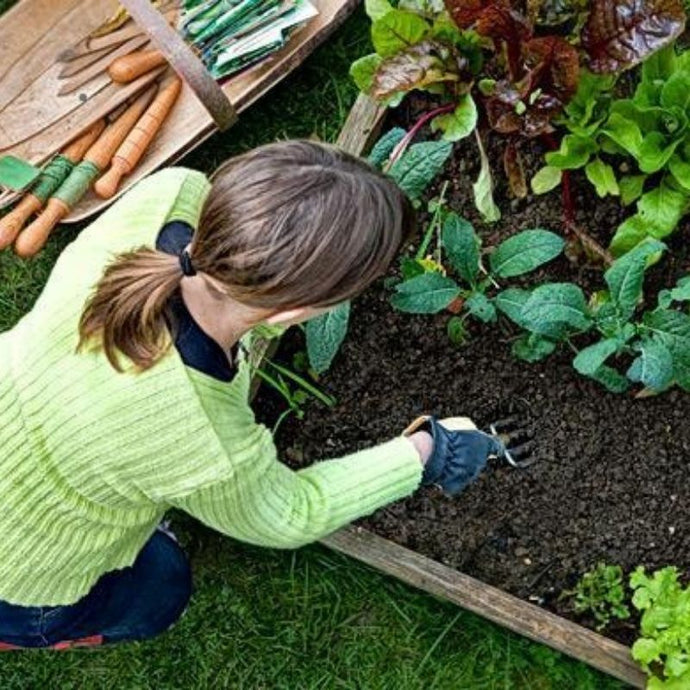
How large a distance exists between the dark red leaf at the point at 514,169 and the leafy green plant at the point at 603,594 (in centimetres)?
71

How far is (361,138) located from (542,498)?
2.54 ft

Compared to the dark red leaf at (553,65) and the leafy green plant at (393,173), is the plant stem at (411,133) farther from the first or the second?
the dark red leaf at (553,65)

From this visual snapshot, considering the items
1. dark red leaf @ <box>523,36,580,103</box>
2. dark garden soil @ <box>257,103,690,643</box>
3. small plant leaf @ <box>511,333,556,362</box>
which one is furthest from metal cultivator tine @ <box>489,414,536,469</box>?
dark red leaf @ <box>523,36,580,103</box>

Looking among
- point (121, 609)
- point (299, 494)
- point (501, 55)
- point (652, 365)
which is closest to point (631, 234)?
point (652, 365)

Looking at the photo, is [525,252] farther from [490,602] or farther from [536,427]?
[490,602]

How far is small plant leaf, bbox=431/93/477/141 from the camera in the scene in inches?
96.5

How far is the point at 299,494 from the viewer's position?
2006mm

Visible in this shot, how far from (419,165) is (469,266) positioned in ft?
0.65

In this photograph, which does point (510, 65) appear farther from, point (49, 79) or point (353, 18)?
point (49, 79)

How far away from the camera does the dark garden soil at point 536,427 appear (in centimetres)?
254

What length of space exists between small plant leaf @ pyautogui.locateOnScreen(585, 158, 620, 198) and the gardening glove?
1.64 ft

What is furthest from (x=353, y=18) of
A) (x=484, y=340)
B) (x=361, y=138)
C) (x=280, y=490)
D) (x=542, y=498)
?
(x=280, y=490)

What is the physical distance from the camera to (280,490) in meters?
1.97

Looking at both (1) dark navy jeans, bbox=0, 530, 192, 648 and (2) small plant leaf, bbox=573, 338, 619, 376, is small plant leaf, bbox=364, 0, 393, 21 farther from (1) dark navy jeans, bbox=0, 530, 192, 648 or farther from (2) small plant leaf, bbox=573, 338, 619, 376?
(1) dark navy jeans, bbox=0, 530, 192, 648
